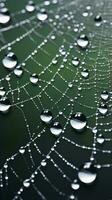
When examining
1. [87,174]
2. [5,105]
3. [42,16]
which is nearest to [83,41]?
[42,16]

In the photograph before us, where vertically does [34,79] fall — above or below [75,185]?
above

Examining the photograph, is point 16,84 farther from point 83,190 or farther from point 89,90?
point 83,190

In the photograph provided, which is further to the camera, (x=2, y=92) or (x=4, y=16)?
(x=4, y=16)

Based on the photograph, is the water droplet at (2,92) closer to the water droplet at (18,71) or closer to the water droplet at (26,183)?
the water droplet at (18,71)

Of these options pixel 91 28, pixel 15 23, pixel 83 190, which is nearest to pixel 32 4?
pixel 15 23

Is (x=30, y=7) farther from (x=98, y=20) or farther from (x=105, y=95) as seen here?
(x=105, y=95)
